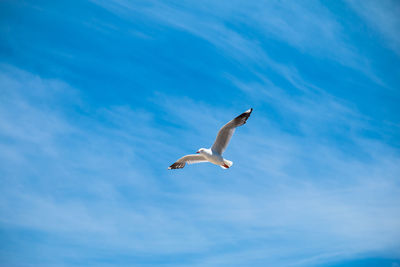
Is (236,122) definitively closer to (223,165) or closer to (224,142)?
(224,142)

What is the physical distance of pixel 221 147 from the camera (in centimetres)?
2178

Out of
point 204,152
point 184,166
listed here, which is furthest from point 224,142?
point 184,166

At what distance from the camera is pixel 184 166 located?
81.2ft

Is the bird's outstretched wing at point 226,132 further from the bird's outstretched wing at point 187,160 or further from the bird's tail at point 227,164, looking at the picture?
the bird's outstretched wing at point 187,160

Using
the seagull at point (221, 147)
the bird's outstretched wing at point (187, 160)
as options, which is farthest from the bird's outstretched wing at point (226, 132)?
the bird's outstretched wing at point (187, 160)

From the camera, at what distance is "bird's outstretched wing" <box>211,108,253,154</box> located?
20.4 meters

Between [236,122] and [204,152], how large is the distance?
2.97 m

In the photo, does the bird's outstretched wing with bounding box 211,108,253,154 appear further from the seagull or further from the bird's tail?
the bird's tail

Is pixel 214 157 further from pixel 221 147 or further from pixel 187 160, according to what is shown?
pixel 187 160

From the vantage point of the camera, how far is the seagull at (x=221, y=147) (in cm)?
2055

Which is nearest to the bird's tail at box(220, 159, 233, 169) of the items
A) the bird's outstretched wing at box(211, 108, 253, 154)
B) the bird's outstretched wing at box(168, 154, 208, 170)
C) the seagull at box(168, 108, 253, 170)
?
the seagull at box(168, 108, 253, 170)

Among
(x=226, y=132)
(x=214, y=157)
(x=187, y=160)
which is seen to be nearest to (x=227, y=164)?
(x=214, y=157)

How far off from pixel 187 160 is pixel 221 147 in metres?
3.47

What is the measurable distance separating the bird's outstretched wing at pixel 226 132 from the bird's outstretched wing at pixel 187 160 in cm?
205
